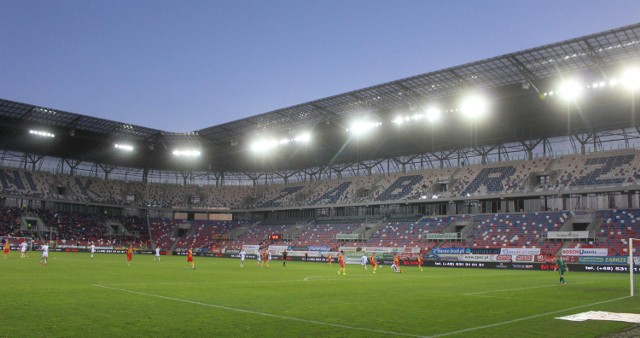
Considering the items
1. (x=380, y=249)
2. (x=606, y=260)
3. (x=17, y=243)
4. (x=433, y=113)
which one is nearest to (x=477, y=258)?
(x=606, y=260)

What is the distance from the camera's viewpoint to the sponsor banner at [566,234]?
176 ft

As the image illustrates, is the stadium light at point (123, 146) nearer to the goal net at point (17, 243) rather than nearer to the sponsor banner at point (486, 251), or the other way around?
the goal net at point (17, 243)

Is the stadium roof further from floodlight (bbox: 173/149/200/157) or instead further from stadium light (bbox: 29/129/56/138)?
floodlight (bbox: 173/149/200/157)

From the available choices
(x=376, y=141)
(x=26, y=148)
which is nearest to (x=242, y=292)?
(x=376, y=141)

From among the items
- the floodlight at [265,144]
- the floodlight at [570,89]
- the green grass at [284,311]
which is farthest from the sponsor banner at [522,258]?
the floodlight at [265,144]

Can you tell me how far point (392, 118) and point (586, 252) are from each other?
92.1 ft

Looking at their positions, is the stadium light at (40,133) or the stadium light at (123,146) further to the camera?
the stadium light at (123,146)

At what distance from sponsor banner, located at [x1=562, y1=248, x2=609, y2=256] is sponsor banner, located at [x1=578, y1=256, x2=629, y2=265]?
1.71 feet

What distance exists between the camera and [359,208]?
275 ft

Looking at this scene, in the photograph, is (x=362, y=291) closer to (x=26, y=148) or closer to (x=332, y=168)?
(x=332, y=168)

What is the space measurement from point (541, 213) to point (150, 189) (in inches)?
2871

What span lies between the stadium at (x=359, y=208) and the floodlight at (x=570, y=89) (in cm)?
14

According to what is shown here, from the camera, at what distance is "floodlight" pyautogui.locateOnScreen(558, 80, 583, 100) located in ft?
167

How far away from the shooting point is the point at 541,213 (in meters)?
61.9
